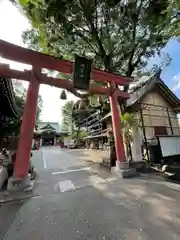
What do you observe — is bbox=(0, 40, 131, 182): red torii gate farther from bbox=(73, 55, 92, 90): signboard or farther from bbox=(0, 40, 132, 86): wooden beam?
bbox=(73, 55, 92, 90): signboard

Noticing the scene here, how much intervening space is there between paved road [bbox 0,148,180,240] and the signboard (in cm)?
361

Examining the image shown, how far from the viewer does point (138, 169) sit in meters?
6.95

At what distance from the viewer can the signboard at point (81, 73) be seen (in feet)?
19.0

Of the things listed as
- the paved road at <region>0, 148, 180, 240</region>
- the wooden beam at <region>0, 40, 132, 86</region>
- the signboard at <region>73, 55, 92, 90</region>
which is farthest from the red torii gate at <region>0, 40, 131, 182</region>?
the paved road at <region>0, 148, 180, 240</region>

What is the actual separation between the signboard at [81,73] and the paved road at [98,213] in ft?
11.8

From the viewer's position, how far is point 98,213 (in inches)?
130

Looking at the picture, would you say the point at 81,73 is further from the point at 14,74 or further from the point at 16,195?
the point at 16,195

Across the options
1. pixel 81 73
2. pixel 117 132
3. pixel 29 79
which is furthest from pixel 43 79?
pixel 117 132

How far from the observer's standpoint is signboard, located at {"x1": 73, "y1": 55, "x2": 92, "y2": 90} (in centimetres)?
580

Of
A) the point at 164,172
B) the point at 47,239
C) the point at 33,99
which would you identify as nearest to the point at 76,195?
the point at 47,239

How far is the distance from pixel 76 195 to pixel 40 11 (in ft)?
26.9

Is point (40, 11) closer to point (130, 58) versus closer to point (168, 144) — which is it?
point (130, 58)

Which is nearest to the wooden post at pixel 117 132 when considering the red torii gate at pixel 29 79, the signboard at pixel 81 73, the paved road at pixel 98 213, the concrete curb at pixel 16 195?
the red torii gate at pixel 29 79

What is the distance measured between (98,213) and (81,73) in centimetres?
457
